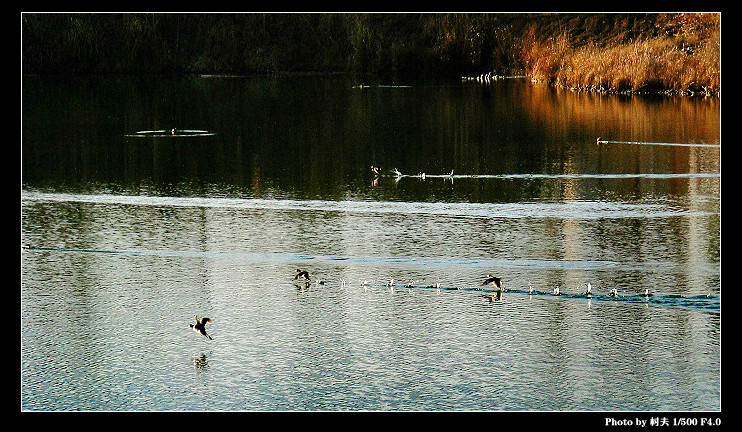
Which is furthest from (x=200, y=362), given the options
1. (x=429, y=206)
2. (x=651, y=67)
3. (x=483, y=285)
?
(x=651, y=67)

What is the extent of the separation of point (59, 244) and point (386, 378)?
5666 mm

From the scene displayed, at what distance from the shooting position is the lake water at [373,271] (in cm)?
805

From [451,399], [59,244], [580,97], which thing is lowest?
[451,399]

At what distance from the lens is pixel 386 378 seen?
811cm

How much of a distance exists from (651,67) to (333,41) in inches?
729

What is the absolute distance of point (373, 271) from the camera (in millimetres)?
11219

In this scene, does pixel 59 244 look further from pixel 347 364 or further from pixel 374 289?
pixel 347 364

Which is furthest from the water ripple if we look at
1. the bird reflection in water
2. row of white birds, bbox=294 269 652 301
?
the bird reflection in water

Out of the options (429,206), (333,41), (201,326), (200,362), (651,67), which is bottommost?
(200,362)

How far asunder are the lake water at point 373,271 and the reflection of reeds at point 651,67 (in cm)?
821

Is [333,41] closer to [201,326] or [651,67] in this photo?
[651,67]

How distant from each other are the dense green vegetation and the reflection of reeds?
93cm

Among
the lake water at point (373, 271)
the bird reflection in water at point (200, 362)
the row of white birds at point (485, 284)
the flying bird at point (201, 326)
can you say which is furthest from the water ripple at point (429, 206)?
the bird reflection in water at point (200, 362)

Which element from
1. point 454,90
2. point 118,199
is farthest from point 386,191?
point 454,90
